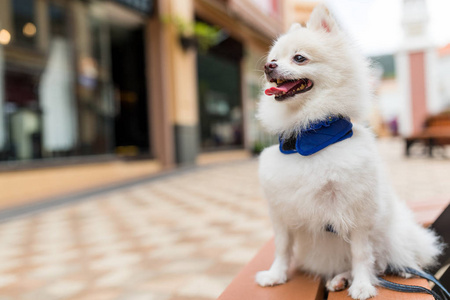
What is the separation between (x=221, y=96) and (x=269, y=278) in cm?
969

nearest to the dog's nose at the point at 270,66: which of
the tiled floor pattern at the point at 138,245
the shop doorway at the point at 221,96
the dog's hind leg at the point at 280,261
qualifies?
the dog's hind leg at the point at 280,261

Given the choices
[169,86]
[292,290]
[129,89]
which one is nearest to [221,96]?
[129,89]

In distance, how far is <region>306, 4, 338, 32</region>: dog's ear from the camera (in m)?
0.97

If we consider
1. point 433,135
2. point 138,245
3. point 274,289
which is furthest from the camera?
point 433,135

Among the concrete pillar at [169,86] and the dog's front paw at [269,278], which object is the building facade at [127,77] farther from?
Result: the dog's front paw at [269,278]

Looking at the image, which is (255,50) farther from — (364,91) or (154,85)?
(364,91)

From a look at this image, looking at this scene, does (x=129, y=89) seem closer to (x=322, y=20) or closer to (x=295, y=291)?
(x=322, y=20)

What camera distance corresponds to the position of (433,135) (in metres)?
8.45

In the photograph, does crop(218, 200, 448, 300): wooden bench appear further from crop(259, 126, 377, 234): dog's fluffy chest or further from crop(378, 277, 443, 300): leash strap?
crop(259, 126, 377, 234): dog's fluffy chest

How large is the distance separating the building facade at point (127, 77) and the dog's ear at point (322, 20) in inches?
188

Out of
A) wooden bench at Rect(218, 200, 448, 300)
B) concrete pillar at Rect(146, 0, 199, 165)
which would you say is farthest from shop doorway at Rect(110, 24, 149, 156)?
wooden bench at Rect(218, 200, 448, 300)

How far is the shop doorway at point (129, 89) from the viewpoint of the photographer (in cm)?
806

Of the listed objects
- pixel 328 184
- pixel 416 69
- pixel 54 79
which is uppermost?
pixel 416 69

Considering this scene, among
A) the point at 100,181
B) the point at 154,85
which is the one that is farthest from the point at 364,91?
the point at 154,85
